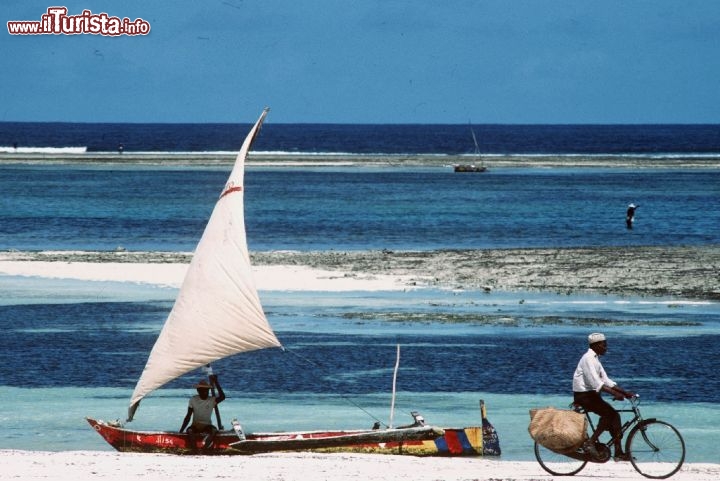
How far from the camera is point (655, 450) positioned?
55.5 ft

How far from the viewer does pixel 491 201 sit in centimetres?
8356

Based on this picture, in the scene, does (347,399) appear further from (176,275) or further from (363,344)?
(176,275)

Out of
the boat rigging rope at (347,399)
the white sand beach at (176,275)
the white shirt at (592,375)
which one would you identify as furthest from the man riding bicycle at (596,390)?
the white sand beach at (176,275)

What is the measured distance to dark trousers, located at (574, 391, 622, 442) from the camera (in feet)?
53.6

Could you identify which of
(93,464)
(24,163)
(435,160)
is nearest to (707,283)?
(93,464)

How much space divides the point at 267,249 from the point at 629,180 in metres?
67.3

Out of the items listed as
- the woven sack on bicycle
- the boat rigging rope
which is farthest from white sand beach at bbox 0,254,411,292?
the woven sack on bicycle

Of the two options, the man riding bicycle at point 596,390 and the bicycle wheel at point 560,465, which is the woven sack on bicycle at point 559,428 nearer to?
the man riding bicycle at point 596,390

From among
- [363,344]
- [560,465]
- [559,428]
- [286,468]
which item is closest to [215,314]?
[286,468]

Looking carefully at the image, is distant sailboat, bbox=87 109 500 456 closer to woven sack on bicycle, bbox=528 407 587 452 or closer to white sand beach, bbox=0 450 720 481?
white sand beach, bbox=0 450 720 481

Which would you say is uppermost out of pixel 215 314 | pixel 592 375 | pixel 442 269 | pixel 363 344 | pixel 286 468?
pixel 442 269

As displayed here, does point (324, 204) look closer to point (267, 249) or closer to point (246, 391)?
point (267, 249)

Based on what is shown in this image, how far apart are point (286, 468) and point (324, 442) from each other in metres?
1.27

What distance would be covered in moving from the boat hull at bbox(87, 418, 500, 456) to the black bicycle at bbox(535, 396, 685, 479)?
168 cm
